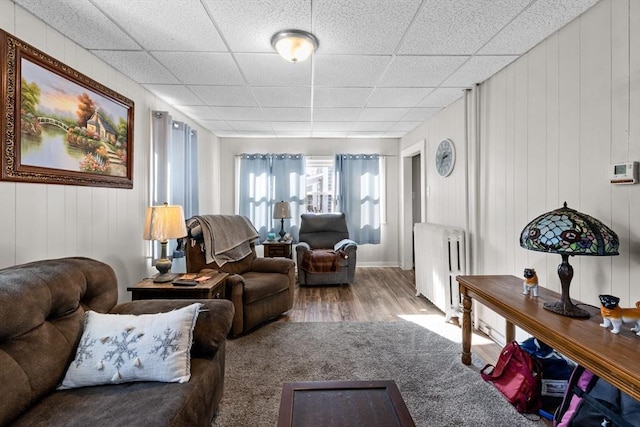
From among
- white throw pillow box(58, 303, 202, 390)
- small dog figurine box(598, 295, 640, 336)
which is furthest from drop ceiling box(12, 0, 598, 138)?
white throw pillow box(58, 303, 202, 390)

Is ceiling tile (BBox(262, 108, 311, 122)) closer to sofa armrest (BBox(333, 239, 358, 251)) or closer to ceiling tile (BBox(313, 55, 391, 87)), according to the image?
ceiling tile (BBox(313, 55, 391, 87))

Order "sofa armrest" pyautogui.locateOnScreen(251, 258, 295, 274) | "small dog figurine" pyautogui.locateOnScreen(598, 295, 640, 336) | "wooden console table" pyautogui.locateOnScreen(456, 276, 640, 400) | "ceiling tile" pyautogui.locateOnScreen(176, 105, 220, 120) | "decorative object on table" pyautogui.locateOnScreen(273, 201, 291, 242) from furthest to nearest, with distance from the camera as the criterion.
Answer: "decorative object on table" pyautogui.locateOnScreen(273, 201, 291, 242)
"ceiling tile" pyautogui.locateOnScreen(176, 105, 220, 120)
"sofa armrest" pyautogui.locateOnScreen(251, 258, 295, 274)
"small dog figurine" pyautogui.locateOnScreen(598, 295, 640, 336)
"wooden console table" pyautogui.locateOnScreen(456, 276, 640, 400)

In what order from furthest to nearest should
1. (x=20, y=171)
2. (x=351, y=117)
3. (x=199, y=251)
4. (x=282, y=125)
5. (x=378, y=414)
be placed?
1. (x=282, y=125)
2. (x=351, y=117)
3. (x=199, y=251)
4. (x=20, y=171)
5. (x=378, y=414)

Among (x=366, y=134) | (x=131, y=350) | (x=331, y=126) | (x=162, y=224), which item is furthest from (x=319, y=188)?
(x=131, y=350)

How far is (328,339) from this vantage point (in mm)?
2713

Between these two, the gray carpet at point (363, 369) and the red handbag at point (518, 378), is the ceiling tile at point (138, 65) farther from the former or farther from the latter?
the red handbag at point (518, 378)

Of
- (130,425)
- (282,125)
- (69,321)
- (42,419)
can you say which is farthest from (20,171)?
(282,125)

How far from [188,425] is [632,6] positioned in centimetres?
276

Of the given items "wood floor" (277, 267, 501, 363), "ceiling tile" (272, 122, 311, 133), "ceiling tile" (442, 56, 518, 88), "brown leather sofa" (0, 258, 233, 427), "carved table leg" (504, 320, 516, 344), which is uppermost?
"ceiling tile" (272, 122, 311, 133)

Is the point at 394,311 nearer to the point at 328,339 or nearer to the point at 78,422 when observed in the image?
the point at 328,339

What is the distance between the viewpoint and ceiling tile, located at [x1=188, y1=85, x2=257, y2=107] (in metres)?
3.05

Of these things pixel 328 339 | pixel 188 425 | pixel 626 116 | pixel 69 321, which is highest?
pixel 626 116

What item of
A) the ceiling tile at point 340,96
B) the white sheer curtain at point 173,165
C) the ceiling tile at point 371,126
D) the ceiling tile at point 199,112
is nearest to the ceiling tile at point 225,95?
the ceiling tile at point 199,112

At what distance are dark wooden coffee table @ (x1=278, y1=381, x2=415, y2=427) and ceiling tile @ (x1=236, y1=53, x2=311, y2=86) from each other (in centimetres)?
223
